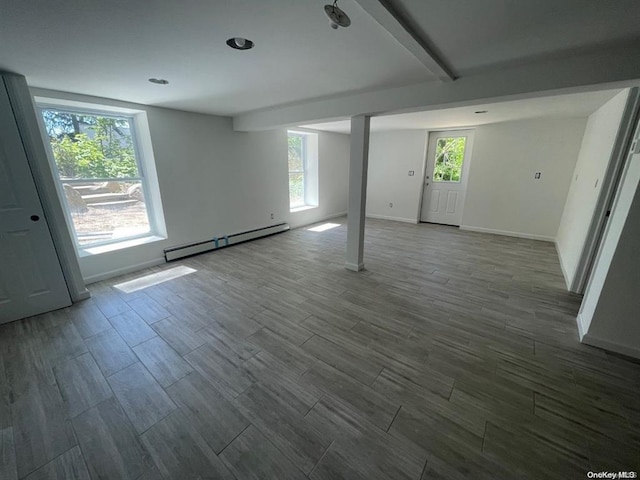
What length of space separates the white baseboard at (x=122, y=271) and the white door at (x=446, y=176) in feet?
20.0

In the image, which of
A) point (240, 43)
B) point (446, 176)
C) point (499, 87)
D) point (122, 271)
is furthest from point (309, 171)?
point (240, 43)

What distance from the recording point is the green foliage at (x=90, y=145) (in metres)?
2.93

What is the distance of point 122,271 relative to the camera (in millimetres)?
3498

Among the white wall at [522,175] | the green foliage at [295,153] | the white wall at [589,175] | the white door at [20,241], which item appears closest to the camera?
the white door at [20,241]

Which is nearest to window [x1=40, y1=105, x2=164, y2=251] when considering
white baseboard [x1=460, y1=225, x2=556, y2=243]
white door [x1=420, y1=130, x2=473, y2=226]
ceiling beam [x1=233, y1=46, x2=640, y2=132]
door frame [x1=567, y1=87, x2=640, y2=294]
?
ceiling beam [x1=233, y1=46, x2=640, y2=132]

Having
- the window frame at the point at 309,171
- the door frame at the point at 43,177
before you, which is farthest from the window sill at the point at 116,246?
the window frame at the point at 309,171

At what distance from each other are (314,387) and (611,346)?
2.52 m

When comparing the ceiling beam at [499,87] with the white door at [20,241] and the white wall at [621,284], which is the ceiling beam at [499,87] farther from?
the white door at [20,241]

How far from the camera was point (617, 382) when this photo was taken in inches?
69.4

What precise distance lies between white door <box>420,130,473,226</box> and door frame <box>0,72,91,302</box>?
6785 millimetres

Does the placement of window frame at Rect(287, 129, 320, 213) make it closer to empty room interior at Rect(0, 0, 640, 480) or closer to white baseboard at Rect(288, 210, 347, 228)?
white baseboard at Rect(288, 210, 347, 228)

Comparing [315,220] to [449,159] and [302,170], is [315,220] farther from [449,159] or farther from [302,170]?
[449,159]

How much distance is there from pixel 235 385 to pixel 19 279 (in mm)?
2606

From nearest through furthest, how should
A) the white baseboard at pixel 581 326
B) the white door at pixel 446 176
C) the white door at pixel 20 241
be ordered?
the white baseboard at pixel 581 326, the white door at pixel 20 241, the white door at pixel 446 176
